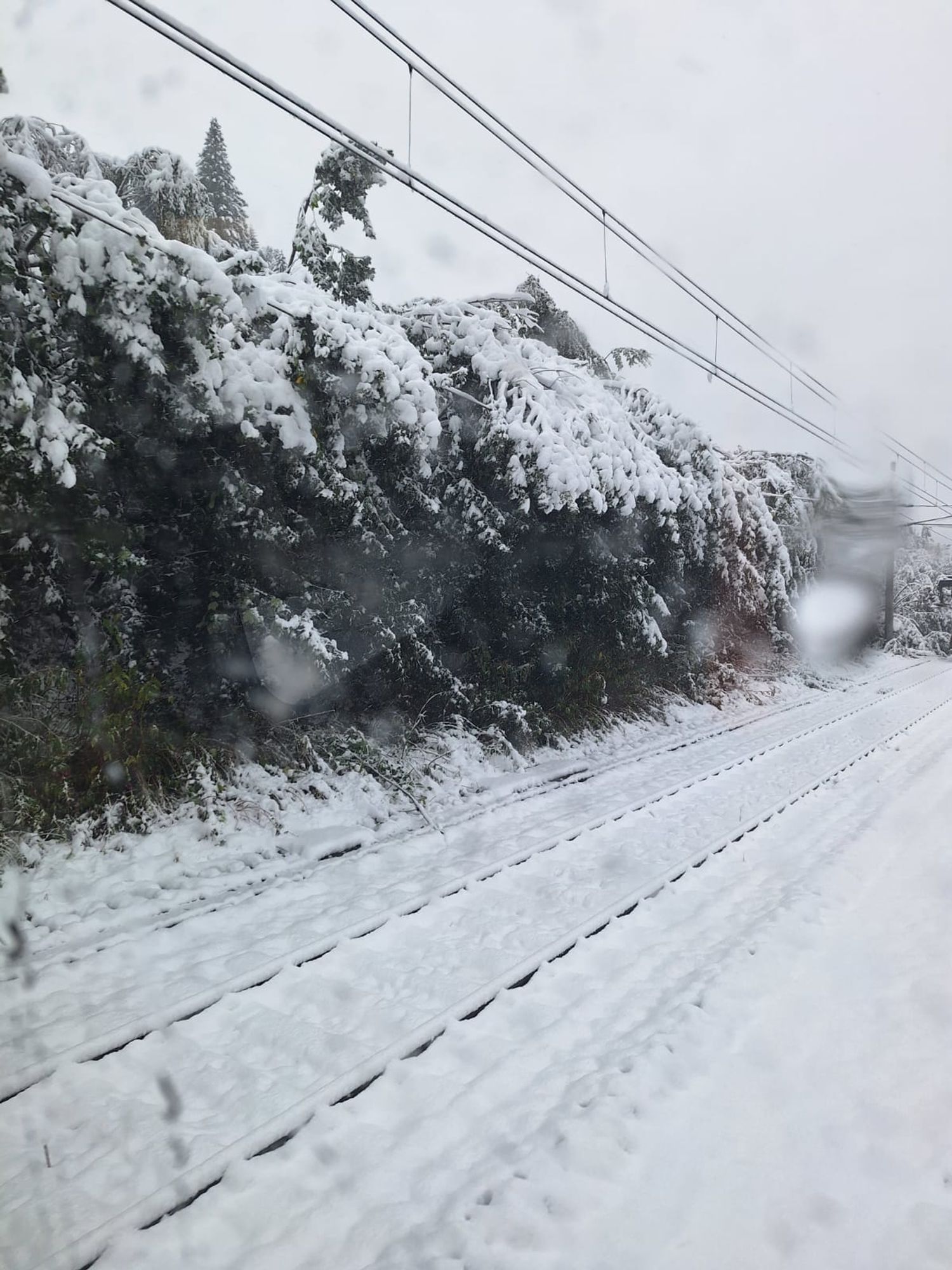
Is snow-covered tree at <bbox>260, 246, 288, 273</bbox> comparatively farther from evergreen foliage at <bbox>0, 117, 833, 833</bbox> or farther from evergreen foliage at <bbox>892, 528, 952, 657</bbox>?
evergreen foliage at <bbox>892, 528, 952, 657</bbox>

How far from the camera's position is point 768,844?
6.56 metres

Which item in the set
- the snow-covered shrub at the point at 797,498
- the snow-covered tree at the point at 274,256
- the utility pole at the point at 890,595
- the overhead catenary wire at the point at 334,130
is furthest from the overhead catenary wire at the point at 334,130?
the utility pole at the point at 890,595

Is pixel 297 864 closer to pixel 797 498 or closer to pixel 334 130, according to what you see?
pixel 334 130

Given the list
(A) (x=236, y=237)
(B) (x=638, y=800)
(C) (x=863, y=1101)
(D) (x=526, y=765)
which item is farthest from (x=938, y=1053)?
(A) (x=236, y=237)

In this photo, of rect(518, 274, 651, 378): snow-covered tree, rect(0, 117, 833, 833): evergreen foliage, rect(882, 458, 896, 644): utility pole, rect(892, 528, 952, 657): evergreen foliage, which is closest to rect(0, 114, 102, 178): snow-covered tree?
rect(0, 117, 833, 833): evergreen foliage

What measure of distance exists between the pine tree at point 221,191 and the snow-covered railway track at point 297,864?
7660mm

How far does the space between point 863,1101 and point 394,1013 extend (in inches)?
82.8

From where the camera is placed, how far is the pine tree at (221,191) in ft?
34.7

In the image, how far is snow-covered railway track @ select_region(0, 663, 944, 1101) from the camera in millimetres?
3514

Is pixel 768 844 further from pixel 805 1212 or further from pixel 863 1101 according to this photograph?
pixel 805 1212

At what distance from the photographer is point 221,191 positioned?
19391 mm

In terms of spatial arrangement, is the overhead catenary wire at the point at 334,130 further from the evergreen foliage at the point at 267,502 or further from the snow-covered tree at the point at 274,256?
the snow-covered tree at the point at 274,256

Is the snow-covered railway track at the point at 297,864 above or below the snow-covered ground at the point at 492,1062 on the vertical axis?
above

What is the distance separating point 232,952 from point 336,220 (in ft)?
30.7
